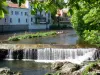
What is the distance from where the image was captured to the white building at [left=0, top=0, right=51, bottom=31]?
209 feet

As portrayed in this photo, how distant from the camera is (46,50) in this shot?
27469 mm

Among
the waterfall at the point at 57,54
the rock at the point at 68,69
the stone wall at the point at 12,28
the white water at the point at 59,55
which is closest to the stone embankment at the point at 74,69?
the rock at the point at 68,69

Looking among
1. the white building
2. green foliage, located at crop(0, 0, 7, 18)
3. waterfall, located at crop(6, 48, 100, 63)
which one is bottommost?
waterfall, located at crop(6, 48, 100, 63)

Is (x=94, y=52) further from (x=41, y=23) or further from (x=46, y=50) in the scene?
(x=41, y=23)

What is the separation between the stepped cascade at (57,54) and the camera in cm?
2636

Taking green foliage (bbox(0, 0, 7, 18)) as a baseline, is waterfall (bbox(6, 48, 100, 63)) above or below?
below

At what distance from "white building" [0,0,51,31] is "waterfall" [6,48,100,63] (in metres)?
34.9

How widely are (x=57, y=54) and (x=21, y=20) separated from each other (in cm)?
4432

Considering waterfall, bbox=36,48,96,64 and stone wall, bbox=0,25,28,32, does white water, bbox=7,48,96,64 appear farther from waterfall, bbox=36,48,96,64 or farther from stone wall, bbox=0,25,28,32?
stone wall, bbox=0,25,28,32

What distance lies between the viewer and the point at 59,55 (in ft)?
88.1

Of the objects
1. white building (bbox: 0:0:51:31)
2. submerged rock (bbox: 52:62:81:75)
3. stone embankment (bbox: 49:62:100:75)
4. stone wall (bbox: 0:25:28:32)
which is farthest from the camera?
white building (bbox: 0:0:51:31)

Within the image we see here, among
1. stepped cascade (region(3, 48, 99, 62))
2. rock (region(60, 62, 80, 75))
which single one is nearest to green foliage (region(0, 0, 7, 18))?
rock (region(60, 62, 80, 75))

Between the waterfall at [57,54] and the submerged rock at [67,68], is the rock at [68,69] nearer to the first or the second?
the submerged rock at [67,68]

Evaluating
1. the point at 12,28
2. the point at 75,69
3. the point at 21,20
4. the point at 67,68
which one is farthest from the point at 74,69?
the point at 21,20
